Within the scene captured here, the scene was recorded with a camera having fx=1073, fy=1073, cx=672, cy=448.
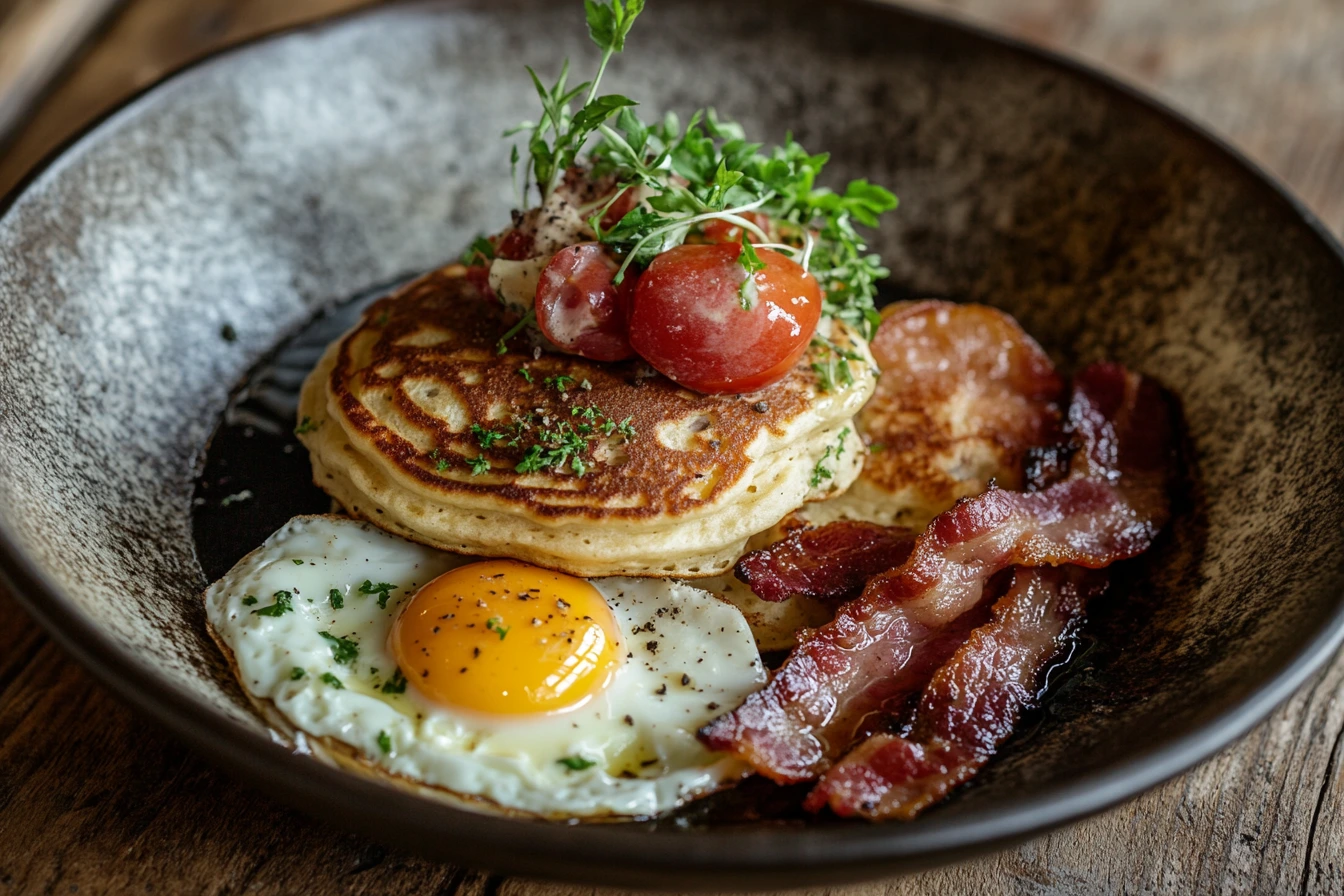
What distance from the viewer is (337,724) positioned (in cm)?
213

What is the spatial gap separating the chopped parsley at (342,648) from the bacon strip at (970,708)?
99 cm

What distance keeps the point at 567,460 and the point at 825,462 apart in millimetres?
688

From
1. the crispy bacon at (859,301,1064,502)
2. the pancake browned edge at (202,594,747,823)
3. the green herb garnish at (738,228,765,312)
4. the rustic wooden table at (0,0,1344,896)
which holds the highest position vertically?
the green herb garnish at (738,228,765,312)

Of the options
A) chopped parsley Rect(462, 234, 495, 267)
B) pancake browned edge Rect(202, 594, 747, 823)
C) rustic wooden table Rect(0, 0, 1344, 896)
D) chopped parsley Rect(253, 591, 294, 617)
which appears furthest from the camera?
chopped parsley Rect(462, 234, 495, 267)

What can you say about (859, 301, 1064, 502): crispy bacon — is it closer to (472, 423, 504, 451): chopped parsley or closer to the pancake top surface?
the pancake top surface

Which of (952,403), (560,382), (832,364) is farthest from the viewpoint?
(952,403)

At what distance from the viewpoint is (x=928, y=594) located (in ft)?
7.97

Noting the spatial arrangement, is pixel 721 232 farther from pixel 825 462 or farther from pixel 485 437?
pixel 485 437

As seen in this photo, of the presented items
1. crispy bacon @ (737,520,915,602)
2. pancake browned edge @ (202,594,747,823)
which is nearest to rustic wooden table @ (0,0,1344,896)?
pancake browned edge @ (202,594,747,823)

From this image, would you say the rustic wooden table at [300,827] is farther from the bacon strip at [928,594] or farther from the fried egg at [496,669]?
the bacon strip at [928,594]

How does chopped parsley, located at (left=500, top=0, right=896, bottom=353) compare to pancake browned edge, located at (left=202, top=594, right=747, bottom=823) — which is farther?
chopped parsley, located at (left=500, top=0, right=896, bottom=353)

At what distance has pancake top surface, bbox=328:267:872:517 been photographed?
7.93 feet

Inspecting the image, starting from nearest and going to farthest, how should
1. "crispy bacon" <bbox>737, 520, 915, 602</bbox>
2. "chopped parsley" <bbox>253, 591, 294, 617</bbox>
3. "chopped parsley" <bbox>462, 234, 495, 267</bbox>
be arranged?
"chopped parsley" <bbox>253, 591, 294, 617</bbox>, "crispy bacon" <bbox>737, 520, 915, 602</bbox>, "chopped parsley" <bbox>462, 234, 495, 267</bbox>

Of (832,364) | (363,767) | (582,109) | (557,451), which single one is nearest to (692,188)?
(582,109)
